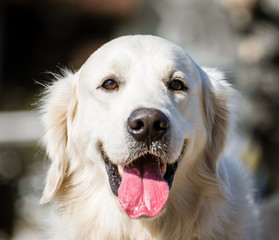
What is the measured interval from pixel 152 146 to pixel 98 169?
22.1 inches

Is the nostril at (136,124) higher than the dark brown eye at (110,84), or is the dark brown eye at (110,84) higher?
the dark brown eye at (110,84)

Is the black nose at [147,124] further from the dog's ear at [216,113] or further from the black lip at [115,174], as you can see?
the dog's ear at [216,113]

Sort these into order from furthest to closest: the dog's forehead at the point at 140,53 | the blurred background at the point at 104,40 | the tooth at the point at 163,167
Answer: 1. the blurred background at the point at 104,40
2. the dog's forehead at the point at 140,53
3. the tooth at the point at 163,167

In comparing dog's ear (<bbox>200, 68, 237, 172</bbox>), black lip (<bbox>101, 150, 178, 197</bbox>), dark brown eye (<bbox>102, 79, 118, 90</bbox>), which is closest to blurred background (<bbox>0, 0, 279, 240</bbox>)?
dog's ear (<bbox>200, 68, 237, 172</bbox>)

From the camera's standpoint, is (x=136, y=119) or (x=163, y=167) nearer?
(x=136, y=119)

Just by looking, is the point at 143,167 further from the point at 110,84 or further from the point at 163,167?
the point at 110,84

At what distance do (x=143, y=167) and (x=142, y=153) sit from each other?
137mm

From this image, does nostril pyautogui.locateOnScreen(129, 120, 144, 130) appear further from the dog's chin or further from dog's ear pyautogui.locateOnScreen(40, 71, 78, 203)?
dog's ear pyautogui.locateOnScreen(40, 71, 78, 203)

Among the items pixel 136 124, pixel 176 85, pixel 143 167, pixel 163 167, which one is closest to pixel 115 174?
pixel 143 167

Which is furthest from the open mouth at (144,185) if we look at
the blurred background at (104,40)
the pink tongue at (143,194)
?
A: the blurred background at (104,40)

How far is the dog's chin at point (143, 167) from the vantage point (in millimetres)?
2834

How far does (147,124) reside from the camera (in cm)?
267

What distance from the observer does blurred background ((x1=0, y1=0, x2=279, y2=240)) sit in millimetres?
6105

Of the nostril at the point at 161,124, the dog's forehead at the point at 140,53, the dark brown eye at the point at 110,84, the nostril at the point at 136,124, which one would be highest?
the dog's forehead at the point at 140,53
